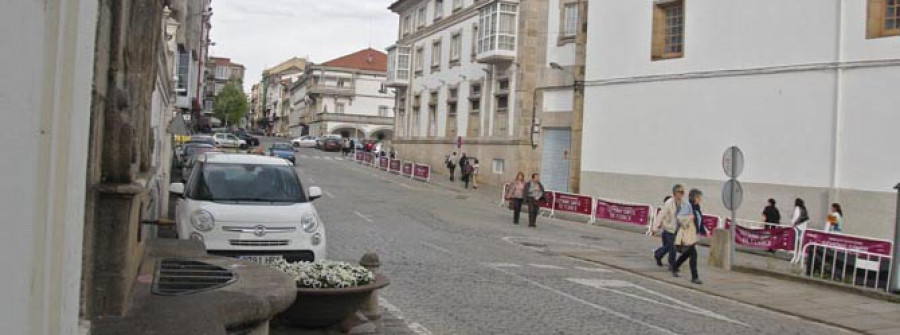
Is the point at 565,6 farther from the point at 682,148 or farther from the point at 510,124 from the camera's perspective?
the point at 682,148

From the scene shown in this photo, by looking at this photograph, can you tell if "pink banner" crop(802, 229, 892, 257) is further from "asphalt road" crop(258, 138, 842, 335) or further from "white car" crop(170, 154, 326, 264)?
"white car" crop(170, 154, 326, 264)

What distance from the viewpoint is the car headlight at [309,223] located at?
10641 millimetres

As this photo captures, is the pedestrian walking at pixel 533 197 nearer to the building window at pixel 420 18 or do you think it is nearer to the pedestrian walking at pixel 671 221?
the pedestrian walking at pixel 671 221

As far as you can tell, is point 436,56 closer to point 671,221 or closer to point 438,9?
point 438,9

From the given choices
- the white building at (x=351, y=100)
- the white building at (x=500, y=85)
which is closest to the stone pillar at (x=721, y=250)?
the white building at (x=500, y=85)

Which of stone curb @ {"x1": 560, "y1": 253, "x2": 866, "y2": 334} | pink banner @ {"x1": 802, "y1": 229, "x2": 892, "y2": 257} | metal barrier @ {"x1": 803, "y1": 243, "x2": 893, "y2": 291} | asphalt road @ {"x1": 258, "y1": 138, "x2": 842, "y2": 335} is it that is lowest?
stone curb @ {"x1": 560, "y1": 253, "x2": 866, "y2": 334}

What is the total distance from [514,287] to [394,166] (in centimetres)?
3727

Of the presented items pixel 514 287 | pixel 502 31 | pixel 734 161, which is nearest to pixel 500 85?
pixel 502 31

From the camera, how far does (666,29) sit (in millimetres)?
29531

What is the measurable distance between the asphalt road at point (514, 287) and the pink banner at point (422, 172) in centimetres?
1980

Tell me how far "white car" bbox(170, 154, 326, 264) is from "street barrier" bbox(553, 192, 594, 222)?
16.8m

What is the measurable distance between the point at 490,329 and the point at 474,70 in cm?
3649

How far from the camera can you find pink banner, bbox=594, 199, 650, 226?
992 inches

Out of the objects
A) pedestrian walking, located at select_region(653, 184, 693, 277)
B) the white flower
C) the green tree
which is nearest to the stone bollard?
the white flower
